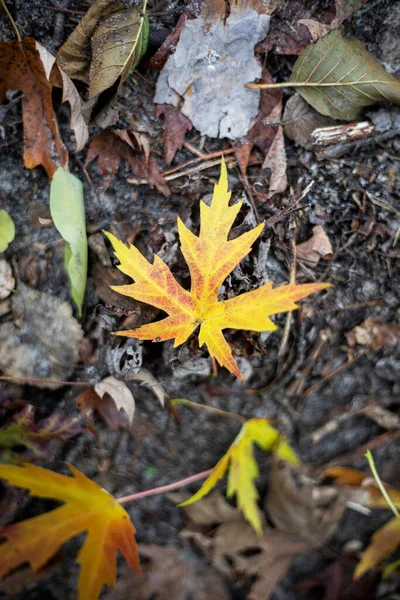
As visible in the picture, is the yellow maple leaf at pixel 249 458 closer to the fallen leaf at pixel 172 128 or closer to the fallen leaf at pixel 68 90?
the fallen leaf at pixel 172 128

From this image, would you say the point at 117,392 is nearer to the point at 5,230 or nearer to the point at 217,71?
the point at 5,230

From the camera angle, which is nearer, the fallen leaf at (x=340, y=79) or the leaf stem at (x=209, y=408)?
the fallen leaf at (x=340, y=79)

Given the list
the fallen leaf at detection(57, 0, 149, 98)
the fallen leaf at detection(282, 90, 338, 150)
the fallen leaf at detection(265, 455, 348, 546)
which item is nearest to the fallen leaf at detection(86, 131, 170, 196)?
the fallen leaf at detection(57, 0, 149, 98)

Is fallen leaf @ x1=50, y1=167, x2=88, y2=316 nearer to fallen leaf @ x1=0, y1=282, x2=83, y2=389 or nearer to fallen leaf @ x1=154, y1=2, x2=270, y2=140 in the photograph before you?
fallen leaf @ x1=0, y1=282, x2=83, y2=389

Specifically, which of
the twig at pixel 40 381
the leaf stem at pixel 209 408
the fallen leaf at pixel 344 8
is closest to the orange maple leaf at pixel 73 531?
the twig at pixel 40 381

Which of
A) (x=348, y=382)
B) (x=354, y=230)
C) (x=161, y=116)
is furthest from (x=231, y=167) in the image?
(x=348, y=382)

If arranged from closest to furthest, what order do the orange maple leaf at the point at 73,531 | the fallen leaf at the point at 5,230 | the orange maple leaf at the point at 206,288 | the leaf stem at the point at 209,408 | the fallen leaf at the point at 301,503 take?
the orange maple leaf at the point at 206,288
the orange maple leaf at the point at 73,531
the fallen leaf at the point at 5,230
the leaf stem at the point at 209,408
the fallen leaf at the point at 301,503
